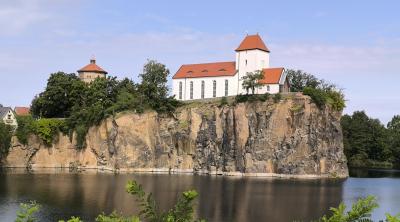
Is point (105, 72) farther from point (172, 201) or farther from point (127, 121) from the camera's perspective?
point (172, 201)

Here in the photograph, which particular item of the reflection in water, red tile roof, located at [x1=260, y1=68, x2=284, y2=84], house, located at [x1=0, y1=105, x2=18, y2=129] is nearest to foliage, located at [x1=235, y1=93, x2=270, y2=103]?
red tile roof, located at [x1=260, y1=68, x2=284, y2=84]

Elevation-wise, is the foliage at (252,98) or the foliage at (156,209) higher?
the foliage at (252,98)

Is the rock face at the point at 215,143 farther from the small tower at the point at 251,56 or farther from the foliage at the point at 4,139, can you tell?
the small tower at the point at 251,56

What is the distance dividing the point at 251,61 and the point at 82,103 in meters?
28.4

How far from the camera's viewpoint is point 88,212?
119 ft

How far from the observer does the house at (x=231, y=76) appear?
83.2 meters

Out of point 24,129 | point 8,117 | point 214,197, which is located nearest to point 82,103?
point 24,129

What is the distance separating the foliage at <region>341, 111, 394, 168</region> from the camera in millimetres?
108875

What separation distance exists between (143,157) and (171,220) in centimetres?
7221

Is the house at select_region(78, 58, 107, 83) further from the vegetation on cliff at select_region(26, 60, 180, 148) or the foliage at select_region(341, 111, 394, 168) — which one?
the foliage at select_region(341, 111, 394, 168)

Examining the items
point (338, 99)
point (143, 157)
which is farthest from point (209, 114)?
point (338, 99)

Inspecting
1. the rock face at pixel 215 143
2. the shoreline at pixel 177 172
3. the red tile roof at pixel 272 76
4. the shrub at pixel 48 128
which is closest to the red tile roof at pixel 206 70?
the red tile roof at pixel 272 76

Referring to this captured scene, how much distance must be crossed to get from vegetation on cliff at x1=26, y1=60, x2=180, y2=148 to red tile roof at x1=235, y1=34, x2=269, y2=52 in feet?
46.3

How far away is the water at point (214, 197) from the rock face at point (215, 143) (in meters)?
8.40
